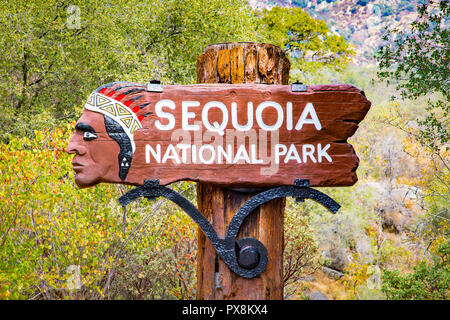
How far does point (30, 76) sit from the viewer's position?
9.80 meters

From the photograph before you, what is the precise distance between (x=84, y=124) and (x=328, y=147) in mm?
1337

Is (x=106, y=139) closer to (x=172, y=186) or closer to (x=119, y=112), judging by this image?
(x=119, y=112)

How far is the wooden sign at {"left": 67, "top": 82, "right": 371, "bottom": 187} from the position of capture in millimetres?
2236

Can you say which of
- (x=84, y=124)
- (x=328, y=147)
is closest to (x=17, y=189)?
(x=84, y=124)

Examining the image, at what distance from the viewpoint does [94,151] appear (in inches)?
87.9

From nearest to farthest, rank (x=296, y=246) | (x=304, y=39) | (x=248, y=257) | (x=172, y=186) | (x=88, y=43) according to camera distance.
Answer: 1. (x=248, y=257)
2. (x=172, y=186)
3. (x=296, y=246)
4. (x=88, y=43)
5. (x=304, y=39)

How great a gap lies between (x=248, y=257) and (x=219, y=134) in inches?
26.8

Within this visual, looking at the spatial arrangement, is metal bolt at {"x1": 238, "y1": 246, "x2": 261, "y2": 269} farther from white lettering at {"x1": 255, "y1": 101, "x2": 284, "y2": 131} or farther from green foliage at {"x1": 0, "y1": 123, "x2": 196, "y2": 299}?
green foliage at {"x1": 0, "y1": 123, "x2": 196, "y2": 299}

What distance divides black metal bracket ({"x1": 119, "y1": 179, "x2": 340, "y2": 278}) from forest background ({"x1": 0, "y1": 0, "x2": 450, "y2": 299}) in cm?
290

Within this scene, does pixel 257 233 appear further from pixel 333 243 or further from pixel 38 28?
pixel 333 243

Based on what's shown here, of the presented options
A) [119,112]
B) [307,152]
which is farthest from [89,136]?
[307,152]

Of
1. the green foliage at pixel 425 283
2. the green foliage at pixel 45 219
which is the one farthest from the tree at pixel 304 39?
the green foliage at pixel 45 219

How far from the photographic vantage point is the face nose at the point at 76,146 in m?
2.21

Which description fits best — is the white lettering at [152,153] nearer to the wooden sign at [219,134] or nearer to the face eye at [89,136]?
the wooden sign at [219,134]
